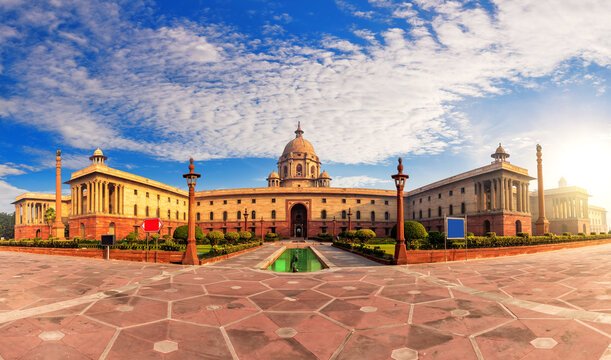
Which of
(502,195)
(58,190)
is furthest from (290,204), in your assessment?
(58,190)

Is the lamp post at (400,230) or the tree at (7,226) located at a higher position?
the lamp post at (400,230)

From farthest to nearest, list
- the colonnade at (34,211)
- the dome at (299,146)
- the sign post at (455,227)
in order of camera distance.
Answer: the dome at (299,146), the colonnade at (34,211), the sign post at (455,227)

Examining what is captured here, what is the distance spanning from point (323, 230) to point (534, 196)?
44952mm

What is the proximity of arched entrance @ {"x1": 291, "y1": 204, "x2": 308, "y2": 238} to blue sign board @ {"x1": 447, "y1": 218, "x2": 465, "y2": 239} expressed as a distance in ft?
155

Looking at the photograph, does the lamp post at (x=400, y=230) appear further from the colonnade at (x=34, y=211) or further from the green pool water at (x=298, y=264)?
the colonnade at (x=34, y=211)

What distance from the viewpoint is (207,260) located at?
62.5 feet

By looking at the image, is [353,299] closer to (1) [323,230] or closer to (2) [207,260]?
(2) [207,260]

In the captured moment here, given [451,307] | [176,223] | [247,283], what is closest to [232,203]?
[176,223]

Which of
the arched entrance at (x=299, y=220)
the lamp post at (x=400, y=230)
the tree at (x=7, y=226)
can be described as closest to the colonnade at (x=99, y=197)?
the arched entrance at (x=299, y=220)

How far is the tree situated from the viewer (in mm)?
95562

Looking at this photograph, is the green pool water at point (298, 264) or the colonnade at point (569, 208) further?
the colonnade at point (569, 208)

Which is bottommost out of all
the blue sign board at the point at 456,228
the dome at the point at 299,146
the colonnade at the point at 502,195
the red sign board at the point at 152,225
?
the blue sign board at the point at 456,228

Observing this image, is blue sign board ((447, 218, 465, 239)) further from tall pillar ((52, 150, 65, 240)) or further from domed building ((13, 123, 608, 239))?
tall pillar ((52, 150, 65, 240))

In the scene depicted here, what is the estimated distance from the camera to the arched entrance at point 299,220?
66.7 meters
